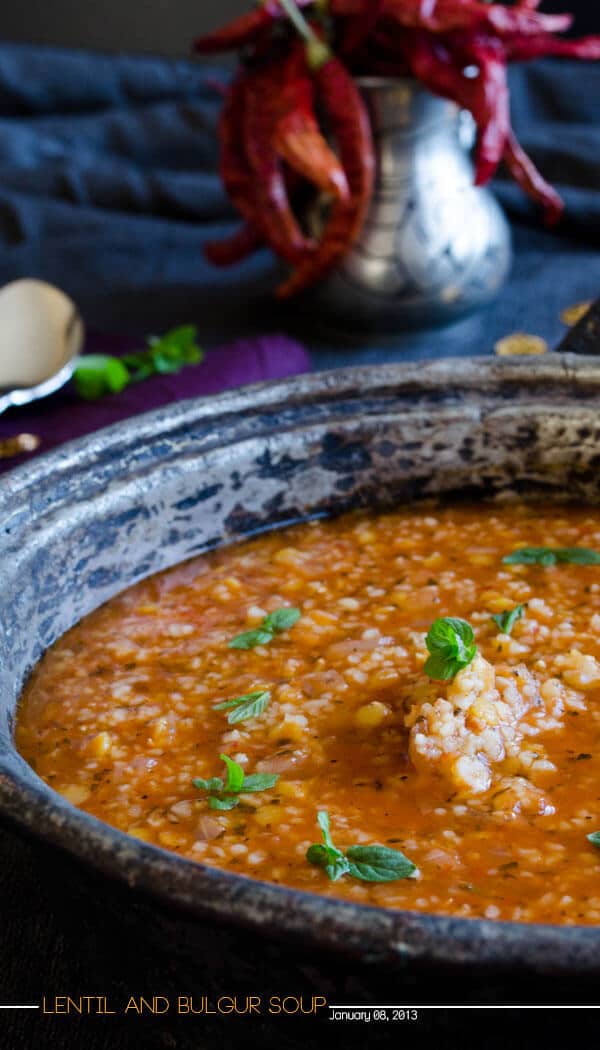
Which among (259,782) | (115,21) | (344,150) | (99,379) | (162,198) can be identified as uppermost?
(259,782)

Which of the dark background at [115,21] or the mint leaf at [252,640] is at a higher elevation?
the mint leaf at [252,640]

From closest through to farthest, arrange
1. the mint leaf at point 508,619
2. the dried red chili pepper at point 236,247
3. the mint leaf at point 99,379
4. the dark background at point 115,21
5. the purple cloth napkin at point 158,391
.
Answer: the mint leaf at point 508,619, the purple cloth napkin at point 158,391, the mint leaf at point 99,379, the dried red chili pepper at point 236,247, the dark background at point 115,21

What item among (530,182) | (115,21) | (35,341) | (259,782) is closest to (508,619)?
(259,782)

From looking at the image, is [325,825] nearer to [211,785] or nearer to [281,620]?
[211,785]

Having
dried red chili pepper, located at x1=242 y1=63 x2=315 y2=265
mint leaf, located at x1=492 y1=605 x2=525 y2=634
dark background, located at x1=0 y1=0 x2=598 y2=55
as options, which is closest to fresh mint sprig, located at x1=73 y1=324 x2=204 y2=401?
dried red chili pepper, located at x1=242 y1=63 x2=315 y2=265

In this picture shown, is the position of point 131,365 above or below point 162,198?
above

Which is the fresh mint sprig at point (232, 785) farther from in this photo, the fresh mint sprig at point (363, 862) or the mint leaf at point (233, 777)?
the fresh mint sprig at point (363, 862)

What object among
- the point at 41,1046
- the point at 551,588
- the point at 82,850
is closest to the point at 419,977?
the point at 82,850

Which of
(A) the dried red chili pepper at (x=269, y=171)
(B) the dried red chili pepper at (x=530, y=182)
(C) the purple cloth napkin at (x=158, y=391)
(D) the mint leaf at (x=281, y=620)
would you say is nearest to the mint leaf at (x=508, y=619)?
(D) the mint leaf at (x=281, y=620)
